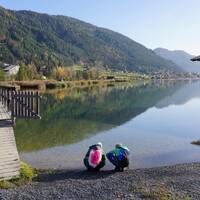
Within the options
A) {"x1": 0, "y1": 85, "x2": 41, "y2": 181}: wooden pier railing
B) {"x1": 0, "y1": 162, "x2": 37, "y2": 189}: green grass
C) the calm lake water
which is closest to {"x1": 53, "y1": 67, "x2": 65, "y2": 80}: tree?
the calm lake water

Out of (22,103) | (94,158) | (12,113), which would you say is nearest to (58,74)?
(22,103)

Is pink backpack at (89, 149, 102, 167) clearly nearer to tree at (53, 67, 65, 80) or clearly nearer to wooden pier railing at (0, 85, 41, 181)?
wooden pier railing at (0, 85, 41, 181)

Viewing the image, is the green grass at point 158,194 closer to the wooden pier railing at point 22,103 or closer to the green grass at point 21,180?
the green grass at point 21,180

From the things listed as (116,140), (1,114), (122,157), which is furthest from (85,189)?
(116,140)

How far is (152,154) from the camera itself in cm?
3031

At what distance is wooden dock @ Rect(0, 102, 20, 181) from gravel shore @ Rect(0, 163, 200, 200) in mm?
1136

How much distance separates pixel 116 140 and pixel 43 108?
32.4 m

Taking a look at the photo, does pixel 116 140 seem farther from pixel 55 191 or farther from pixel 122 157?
pixel 55 191

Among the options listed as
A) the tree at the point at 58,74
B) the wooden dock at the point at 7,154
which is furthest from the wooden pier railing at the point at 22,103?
A: the tree at the point at 58,74

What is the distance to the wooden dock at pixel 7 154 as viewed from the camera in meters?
18.9

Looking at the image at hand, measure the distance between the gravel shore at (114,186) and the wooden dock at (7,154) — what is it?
114 centimetres

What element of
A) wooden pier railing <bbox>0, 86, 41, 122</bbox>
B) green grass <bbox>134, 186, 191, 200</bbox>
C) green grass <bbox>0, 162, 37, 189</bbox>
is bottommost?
green grass <bbox>0, 162, 37, 189</bbox>

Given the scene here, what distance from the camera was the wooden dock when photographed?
61.9ft

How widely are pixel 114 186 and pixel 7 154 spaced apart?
5.30 m
